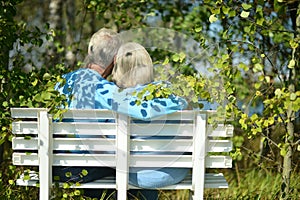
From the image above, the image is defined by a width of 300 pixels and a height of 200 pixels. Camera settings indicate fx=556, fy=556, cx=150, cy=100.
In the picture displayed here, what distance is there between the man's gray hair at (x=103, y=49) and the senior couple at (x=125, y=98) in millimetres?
71

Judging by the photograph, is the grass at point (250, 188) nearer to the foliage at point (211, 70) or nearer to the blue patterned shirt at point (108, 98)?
the foliage at point (211, 70)

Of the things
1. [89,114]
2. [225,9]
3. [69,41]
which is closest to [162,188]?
[89,114]

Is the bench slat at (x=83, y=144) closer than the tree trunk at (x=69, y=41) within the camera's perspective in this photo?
Yes

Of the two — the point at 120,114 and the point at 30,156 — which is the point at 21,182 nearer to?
the point at 30,156

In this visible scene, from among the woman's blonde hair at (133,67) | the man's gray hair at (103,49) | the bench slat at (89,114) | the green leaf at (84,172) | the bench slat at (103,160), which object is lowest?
the green leaf at (84,172)

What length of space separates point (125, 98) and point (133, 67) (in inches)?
9.2

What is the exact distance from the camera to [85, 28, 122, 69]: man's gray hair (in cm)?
299

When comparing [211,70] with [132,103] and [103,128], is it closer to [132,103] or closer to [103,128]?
[132,103]

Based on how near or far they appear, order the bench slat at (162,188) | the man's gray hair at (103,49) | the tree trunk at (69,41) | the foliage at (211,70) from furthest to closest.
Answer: the tree trunk at (69,41)
the man's gray hair at (103,49)
the bench slat at (162,188)
the foliage at (211,70)

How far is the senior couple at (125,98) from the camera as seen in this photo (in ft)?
8.74

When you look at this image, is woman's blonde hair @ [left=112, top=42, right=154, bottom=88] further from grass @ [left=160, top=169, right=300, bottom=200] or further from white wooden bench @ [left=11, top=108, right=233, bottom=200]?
grass @ [left=160, top=169, right=300, bottom=200]

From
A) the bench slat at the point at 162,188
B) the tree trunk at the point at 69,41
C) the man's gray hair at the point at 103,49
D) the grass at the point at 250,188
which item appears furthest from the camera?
the tree trunk at the point at 69,41

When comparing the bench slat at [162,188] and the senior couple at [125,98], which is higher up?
the senior couple at [125,98]

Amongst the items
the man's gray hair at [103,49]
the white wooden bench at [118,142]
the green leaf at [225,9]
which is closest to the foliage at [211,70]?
the green leaf at [225,9]
